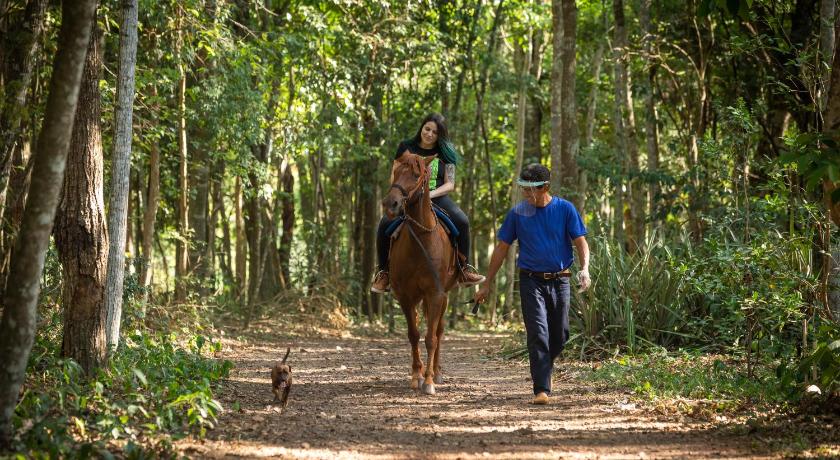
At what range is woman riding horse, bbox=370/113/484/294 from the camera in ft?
32.9

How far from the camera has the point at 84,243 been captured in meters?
7.86

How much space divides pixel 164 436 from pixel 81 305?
87.4 inches

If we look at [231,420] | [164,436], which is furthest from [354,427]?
[164,436]

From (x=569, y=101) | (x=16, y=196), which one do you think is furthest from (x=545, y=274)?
(x=569, y=101)

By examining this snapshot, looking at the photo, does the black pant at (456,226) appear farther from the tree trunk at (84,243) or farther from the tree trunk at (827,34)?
the tree trunk at (827,34)

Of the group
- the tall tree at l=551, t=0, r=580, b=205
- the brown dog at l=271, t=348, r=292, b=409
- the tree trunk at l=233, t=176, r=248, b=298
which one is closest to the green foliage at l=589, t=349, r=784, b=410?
the brown dog at l=271, t=348, r=292, b=409

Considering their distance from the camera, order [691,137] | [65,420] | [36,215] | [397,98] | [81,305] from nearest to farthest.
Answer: [36,215] → [65,420] → [81,305] → [691,137] → [397,98]

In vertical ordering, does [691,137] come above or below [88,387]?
above

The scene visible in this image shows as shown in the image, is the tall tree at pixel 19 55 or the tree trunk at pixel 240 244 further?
the tree trunk at pixel 240 244

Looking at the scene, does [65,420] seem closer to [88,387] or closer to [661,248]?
[88,387]

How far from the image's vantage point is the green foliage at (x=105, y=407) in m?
5.45

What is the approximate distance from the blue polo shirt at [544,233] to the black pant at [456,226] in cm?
154

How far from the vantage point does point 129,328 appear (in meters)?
11.7

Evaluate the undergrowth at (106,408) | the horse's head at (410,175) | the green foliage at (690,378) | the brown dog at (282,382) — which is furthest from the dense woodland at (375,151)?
the horse's head at (410,175)
